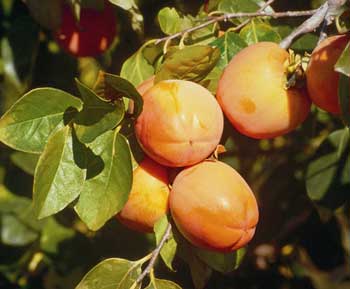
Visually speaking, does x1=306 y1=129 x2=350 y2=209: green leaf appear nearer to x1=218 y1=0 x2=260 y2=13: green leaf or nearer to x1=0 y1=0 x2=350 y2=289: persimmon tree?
x1=0 y1=0 x2=350 y2=289: persimmon tree

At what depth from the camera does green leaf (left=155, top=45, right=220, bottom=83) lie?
4.26ft

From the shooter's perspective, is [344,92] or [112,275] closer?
[344,92]

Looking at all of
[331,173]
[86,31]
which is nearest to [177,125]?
[331,173]

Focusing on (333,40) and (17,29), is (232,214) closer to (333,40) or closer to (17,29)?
(333,40)

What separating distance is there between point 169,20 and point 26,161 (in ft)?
2.25

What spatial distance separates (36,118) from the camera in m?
1.27

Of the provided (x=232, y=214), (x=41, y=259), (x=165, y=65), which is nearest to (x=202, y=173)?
(x=232, y=214)

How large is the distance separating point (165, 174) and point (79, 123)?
0.58 feet

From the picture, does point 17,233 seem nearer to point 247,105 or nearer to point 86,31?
point 86,31

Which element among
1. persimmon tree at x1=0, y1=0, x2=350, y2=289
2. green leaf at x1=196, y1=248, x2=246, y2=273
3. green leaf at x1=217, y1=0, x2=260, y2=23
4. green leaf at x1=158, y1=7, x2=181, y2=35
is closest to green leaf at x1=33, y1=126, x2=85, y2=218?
persimmon tree at x1=0, y1=0, x2=350, y2=289

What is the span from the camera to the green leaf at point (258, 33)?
1514 mm

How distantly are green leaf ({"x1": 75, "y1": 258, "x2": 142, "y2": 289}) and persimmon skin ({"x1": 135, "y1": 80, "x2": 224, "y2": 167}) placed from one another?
190 mm

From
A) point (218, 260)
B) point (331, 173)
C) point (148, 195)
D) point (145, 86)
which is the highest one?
point (145, 86)

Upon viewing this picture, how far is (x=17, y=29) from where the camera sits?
2.06m
